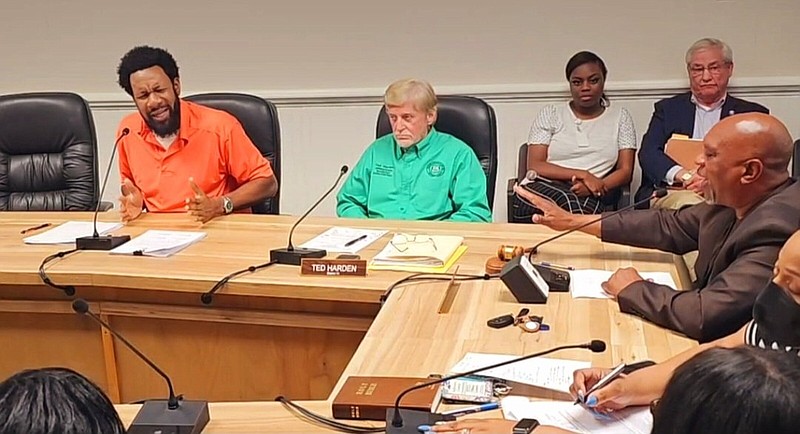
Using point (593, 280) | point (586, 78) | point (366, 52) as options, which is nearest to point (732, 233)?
point (593, 280)

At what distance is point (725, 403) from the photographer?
0.78m

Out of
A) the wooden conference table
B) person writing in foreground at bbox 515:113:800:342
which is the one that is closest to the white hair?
the wooden conference table

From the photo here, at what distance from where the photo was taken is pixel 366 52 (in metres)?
4.30

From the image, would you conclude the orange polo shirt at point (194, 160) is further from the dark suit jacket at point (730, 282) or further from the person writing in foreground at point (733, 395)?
the person writing in foreground at point (733, 395)

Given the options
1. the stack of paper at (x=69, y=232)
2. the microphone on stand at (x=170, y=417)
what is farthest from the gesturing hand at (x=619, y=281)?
the stack of paper at (x=69, y=232)

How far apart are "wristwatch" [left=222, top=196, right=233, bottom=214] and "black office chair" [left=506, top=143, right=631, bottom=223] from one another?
4.21 feet

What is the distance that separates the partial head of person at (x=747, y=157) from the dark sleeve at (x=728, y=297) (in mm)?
140

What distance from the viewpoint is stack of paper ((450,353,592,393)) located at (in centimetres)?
150

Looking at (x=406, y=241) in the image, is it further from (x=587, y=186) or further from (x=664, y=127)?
(x=664, y=127)

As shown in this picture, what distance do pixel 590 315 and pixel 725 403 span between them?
3.48ft

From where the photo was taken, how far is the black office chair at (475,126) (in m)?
3.05

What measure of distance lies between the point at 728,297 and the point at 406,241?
91 cm

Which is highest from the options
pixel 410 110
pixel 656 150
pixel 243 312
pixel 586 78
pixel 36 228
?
pixel 586 78

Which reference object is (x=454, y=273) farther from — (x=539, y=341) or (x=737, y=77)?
(x=737, y=77)
